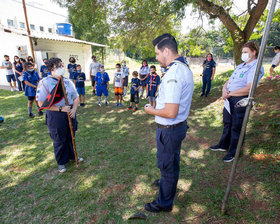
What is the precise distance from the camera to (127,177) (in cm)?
323

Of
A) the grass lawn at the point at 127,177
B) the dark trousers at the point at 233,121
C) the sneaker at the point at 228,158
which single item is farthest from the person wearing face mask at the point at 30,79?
the sneaker at the point at 228,158

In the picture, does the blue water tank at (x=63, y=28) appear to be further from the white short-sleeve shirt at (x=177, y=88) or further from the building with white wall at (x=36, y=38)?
the white short-sleeve shirt at (x=177, y=88)

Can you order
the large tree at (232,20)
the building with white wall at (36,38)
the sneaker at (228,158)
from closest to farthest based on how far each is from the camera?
1. the sneaker at (228,158)
2. the large tree at (232,20)
3. the building with white wall at (36,38)

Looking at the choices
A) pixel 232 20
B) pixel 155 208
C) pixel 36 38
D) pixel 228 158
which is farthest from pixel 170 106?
pixel 36 38

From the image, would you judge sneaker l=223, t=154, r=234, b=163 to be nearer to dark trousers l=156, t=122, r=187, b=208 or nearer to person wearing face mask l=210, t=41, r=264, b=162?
person wearing face mask l=210, t=41, r=264, b=162

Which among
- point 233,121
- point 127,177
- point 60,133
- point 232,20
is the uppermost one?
point 232,20

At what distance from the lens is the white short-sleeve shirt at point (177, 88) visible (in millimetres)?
1769

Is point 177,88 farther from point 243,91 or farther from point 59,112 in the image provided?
point 59,112

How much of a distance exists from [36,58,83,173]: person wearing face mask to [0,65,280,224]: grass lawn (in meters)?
0.45

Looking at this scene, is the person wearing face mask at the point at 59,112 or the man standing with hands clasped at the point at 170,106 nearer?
→ the man standing with hands clasped at the point at 170,106

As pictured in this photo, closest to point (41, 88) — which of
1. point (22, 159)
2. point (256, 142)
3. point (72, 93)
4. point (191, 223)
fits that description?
point (72, 93)

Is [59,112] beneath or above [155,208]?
above

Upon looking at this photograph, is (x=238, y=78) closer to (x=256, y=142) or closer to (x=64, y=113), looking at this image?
(x=256, y=142)

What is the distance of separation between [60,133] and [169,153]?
6.92 feet
